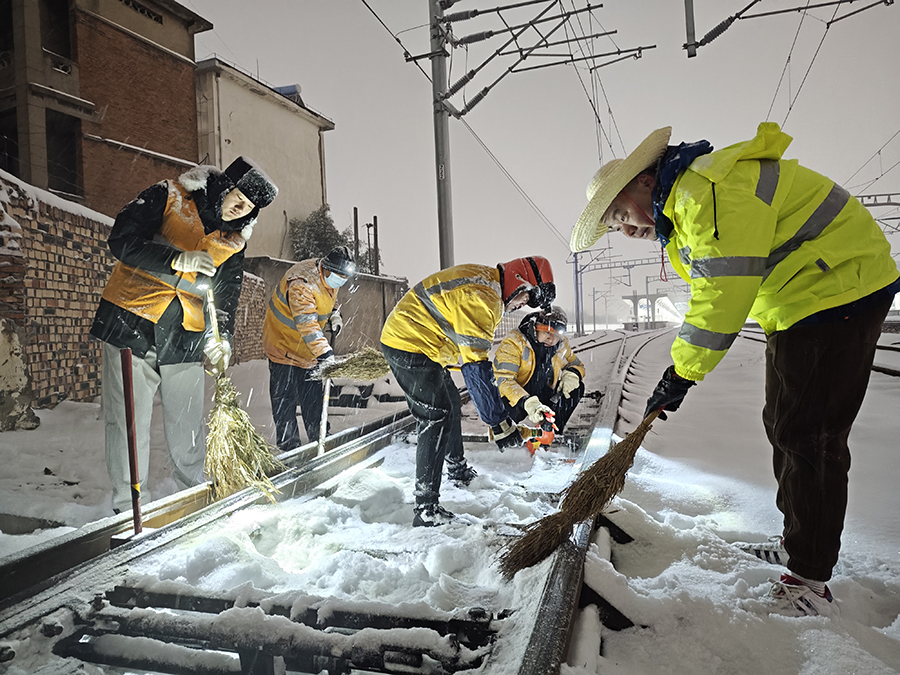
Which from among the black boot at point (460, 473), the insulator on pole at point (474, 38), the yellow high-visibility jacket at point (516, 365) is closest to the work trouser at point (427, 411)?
the black boot at point (460, 473)

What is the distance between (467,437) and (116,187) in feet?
44.5

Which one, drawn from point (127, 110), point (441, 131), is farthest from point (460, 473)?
point (127, 110)

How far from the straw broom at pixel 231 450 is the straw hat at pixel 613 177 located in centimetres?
219

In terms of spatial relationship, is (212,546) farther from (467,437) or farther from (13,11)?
(13,11)

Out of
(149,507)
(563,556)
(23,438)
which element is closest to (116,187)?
(23,438)

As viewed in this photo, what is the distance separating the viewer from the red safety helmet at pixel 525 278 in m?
3.07

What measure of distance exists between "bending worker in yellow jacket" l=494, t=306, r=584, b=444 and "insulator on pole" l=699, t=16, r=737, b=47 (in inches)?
235

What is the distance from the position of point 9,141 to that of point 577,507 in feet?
46.6

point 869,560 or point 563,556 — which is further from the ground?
point 563,556

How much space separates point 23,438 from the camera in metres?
4.86

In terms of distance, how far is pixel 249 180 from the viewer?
301 centimetres

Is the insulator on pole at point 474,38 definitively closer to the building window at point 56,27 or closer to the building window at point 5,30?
the building window at point 5,30

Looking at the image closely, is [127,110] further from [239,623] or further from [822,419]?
[822,419]

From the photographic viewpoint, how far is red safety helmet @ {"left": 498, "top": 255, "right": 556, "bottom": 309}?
3070mm
